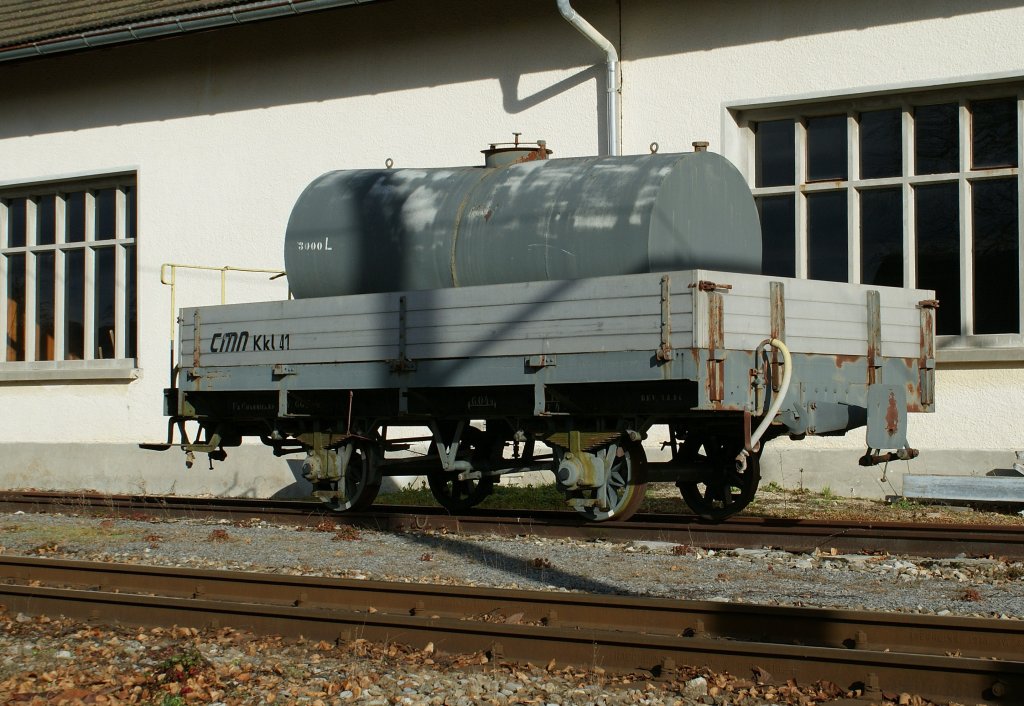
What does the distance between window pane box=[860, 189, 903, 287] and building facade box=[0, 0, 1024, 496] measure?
0.03 m

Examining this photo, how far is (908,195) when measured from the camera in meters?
14.5

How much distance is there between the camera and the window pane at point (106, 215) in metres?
20.0

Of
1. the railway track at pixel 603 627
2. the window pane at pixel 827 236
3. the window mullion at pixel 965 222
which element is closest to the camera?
the railway track at pixel 603 627

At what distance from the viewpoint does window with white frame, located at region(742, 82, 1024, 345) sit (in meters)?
14.1

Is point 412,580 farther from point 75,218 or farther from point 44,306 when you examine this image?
point 44,306

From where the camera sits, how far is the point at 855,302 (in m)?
10.3

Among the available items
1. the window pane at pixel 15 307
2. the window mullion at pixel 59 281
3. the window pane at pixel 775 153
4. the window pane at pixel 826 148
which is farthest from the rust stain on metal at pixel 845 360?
the window pane at pixel 15 307

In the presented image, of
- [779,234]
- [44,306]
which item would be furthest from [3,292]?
[779,234]

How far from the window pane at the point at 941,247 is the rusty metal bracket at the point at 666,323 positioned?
20.6 ft

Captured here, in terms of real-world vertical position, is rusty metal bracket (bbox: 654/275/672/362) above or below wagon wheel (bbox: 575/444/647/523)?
above

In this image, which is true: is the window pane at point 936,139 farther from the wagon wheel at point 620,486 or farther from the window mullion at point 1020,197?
the wagon wheel at point 620,486

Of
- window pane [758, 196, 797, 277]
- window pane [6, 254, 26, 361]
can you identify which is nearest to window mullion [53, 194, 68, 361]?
window pane [6, 254, 26, 361]

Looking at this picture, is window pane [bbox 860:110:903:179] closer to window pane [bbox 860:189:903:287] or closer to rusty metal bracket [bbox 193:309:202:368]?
window pane [bbox 860:189:903:287]

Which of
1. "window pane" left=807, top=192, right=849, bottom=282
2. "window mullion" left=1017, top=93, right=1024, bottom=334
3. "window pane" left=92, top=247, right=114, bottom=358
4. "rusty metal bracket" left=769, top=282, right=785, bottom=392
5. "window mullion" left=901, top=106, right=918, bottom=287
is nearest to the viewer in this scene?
"rusty metal bracket" left=769, top=282, right=785, bottom=392
